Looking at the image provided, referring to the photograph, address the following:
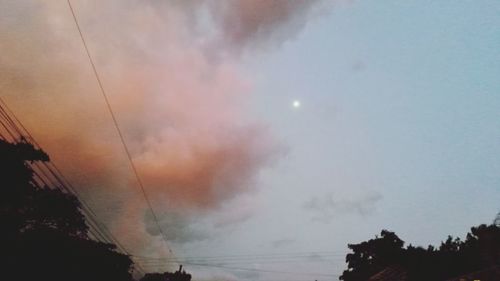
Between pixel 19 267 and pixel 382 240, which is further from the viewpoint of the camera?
pixel 382 240

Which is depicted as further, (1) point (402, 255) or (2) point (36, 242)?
(1) point (402, 255)

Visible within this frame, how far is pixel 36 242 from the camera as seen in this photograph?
24.3 metres

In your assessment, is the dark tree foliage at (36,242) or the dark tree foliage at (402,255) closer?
the dark tree foliage at (36,242)

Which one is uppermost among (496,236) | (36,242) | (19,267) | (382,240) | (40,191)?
(382,240)

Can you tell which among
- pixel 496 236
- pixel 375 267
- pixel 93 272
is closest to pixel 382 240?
pixel 375 267

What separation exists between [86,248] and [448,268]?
38368 mm

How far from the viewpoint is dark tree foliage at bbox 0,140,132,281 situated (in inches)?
894

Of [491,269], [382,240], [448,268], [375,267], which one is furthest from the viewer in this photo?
[382,240]

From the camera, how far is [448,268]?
39.4m

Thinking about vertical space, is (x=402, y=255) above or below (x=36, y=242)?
above

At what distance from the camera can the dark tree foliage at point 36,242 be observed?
22703 millimetres

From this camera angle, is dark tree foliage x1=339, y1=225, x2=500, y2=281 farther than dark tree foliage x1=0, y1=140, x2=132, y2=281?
Yes

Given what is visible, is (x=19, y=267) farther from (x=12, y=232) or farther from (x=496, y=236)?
(x=496, y=236)

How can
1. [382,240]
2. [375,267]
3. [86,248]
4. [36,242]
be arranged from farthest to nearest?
[382,240] → [375,267] → [86,248] → [36,242]
